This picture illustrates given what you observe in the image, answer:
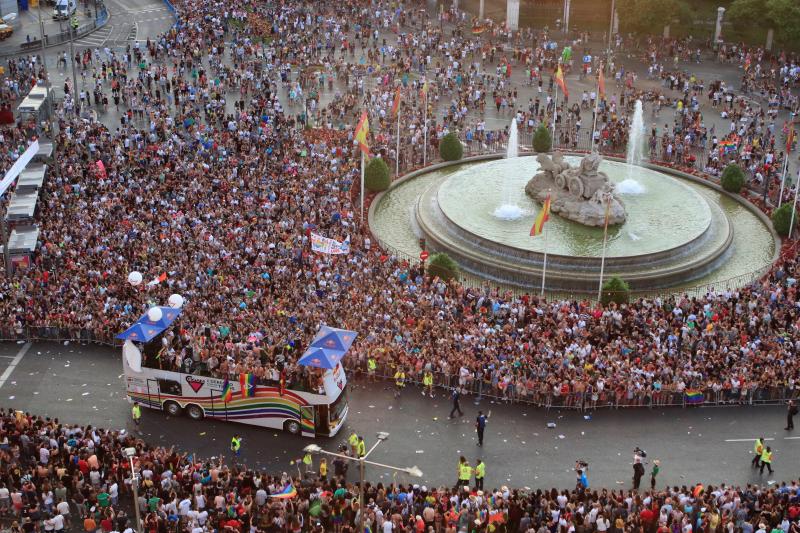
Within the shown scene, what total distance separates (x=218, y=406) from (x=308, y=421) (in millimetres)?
3169

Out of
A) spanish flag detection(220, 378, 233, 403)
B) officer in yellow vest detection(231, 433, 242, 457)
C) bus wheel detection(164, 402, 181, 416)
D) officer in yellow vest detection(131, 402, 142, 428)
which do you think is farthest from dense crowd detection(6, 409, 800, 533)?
bus wheel detection(164, 402, 181, 416)

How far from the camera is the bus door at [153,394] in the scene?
A: 33812 millimetres

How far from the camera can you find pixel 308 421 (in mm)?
32656

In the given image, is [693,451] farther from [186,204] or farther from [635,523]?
[186,204]

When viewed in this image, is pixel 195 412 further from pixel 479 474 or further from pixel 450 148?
pixel 450 148

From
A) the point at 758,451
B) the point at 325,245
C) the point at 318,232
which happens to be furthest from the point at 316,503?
the point at 318,232

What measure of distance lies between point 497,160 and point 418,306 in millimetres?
20599

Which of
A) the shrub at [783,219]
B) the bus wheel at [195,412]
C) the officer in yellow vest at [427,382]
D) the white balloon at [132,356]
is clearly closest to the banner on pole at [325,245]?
the officer in yellow vest at [427,382]

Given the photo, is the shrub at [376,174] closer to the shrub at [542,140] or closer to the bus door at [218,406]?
the shrub at [542,140]

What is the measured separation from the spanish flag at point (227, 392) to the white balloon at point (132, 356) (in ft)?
9.73

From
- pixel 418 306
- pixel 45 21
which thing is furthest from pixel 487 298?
pixel 45 21

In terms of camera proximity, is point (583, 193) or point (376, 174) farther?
→ point (376, 174)

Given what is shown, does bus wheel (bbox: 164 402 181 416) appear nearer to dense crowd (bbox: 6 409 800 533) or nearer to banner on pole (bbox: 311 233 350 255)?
dense crowd (bbox: 6 409 800 533)

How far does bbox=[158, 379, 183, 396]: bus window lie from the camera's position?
33562 millimetres
